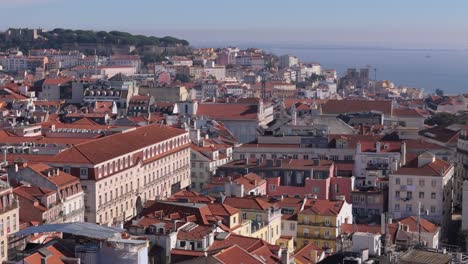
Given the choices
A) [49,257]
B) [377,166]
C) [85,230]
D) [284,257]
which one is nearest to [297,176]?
[377,166]

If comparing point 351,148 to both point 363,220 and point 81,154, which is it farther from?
point 81,154

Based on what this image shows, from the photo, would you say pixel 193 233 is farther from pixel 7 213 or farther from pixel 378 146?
pixel 378 146

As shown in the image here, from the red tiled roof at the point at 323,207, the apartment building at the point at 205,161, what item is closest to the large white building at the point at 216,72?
the apartment building at the point at 205,161

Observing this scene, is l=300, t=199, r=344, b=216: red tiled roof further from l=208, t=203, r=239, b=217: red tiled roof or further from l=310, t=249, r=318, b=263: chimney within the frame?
l=310, t=249, r=318, b=263: chimney

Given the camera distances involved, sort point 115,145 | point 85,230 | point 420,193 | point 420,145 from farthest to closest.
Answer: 1. point 420,145
2. point 115,145
3. point 420,193
4. point 85,230

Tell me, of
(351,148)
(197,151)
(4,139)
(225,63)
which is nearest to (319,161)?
(351,148)

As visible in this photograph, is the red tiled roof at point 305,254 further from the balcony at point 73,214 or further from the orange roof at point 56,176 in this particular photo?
the orange roof at point 56,176

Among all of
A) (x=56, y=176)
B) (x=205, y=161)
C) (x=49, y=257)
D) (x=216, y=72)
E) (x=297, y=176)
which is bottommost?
(x=216, y=72)
